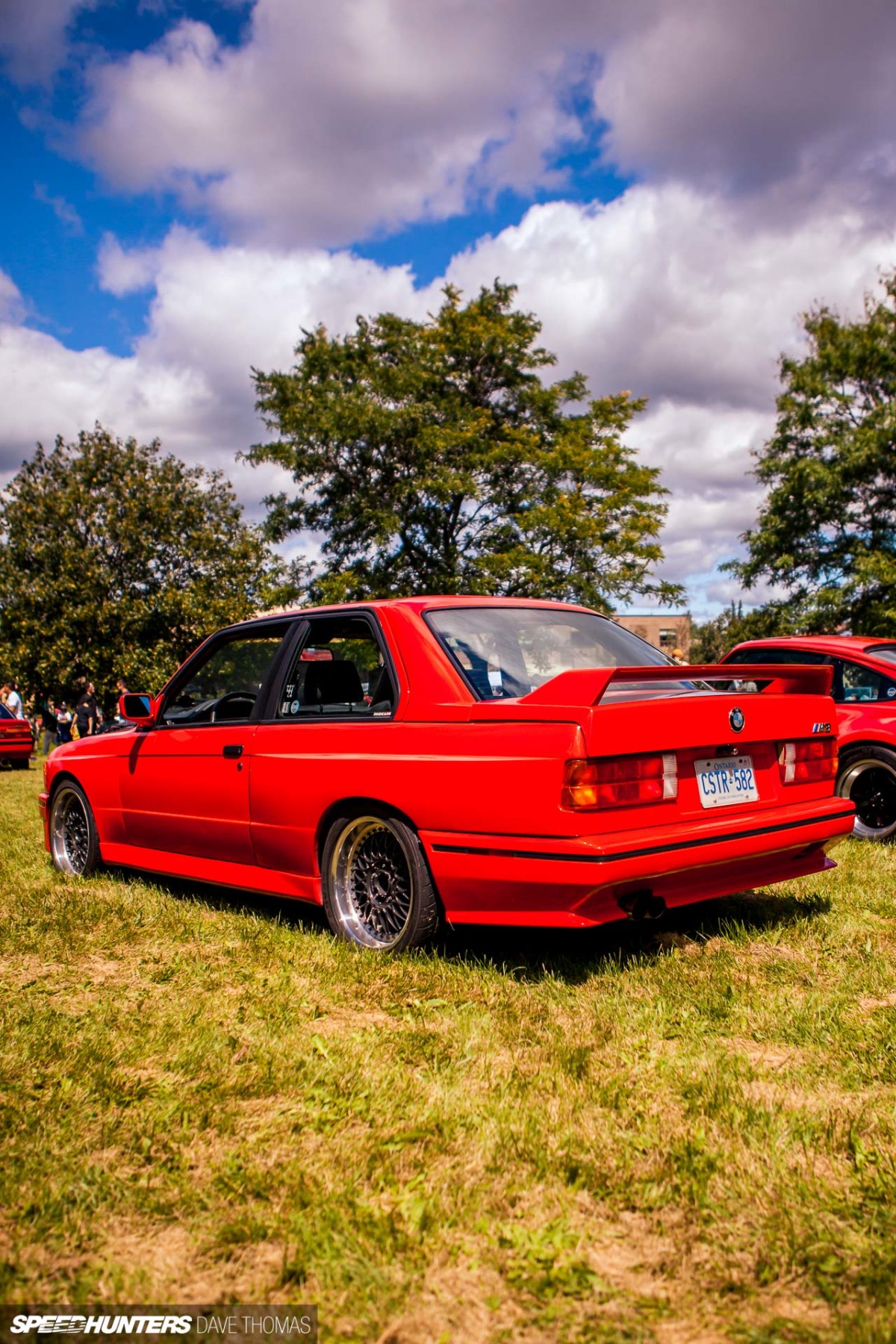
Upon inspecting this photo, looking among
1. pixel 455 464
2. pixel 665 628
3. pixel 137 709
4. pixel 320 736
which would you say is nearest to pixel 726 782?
pixel 320 736

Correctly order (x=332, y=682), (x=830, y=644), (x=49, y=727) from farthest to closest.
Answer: (x=49, y=727)
(x=830, y=644)
(x=332, y=682)

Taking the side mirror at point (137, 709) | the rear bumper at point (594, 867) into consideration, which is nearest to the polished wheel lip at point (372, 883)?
the rear bumper at point (594, 867)

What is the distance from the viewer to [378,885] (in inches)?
167

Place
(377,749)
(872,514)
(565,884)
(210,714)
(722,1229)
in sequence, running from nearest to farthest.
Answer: (722,1229)
(565,884)
(377,749)
(210,714)
(872,514)

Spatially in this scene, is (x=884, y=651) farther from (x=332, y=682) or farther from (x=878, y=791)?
(x=332, y=682)

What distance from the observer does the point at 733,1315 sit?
1.83 metres

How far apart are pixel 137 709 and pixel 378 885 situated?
2280mm

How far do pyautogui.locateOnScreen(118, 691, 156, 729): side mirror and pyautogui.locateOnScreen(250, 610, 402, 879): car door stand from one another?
117 centimetres

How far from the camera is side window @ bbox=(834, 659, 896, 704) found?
6.95 metres

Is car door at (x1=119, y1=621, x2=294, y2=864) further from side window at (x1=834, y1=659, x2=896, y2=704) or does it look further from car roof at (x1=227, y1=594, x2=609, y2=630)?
side window at (x1=834, y1=659, x2=896, y2=704)

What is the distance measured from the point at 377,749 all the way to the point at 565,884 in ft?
3.43

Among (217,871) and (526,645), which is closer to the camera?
(526,645)

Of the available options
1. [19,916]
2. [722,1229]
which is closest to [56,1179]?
[722,1229]

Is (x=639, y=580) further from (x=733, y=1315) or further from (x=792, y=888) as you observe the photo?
(x=733, y=1315)
